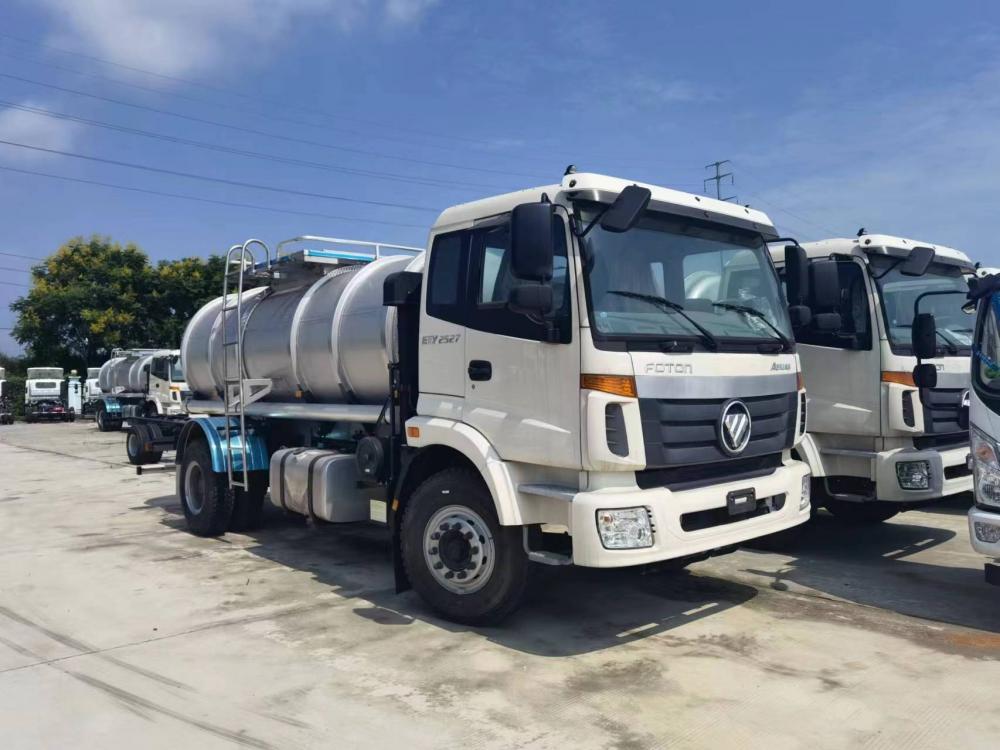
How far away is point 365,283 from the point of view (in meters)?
7.34

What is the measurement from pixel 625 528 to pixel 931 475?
368 cm

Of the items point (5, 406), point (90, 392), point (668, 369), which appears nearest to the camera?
point (668, 369)

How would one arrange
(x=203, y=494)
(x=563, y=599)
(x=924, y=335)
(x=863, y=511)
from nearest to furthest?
(x=563, y=599) < (x=924, y=335) < (x=863, y=511) < (x=203, y=494)

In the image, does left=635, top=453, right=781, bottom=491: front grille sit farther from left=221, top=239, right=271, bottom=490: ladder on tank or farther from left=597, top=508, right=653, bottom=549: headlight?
left=221, top=239, right=271, bottom=490: ladder on tank

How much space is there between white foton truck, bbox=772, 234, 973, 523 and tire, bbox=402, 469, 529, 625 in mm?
3152

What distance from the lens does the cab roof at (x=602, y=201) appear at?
4938mm

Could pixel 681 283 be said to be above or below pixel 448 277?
below

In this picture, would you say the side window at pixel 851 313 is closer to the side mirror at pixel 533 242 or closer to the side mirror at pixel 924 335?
the side mirror at pixel 924 335

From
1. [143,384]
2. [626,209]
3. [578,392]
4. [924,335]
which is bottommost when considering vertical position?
[578,392]

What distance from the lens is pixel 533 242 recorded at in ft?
15.1

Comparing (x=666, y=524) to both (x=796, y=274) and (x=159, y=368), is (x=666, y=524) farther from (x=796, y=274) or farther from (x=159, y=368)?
(x=159, y=368)

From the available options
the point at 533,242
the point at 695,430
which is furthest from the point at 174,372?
the point at 695,430

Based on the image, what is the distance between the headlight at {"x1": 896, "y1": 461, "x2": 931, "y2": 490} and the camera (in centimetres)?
684

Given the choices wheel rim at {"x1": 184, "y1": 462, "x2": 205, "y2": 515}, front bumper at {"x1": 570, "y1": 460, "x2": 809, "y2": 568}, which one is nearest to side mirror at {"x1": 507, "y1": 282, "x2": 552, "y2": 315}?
front bumper at {"x1": 570, "y1": 460, "x2": 809, "y2": 568}
